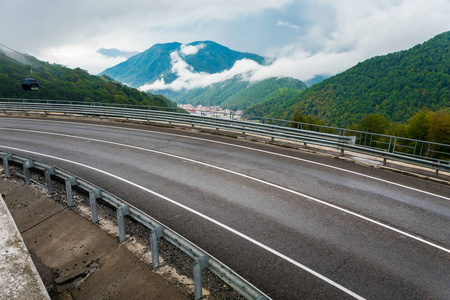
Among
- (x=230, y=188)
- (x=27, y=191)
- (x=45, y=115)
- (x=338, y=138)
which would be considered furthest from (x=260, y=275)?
(x=45, y=115)

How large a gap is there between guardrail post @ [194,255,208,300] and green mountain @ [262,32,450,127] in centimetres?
14091

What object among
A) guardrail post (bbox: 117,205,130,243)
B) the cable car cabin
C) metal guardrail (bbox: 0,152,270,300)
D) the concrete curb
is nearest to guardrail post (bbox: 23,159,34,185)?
metal guardrail (bbox: 0,152,270,300)

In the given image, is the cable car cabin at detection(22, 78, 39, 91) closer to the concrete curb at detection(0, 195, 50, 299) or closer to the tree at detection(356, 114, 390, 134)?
the concrete curb at detection(0, 195, 50, 299)

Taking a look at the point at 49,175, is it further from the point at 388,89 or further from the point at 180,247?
the point at 388,89

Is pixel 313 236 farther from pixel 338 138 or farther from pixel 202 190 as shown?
pixel 338 138

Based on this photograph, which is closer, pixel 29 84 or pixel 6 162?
pixel 6 162

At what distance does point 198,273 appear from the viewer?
4.25 metres

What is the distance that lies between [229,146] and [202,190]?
587 centimetres

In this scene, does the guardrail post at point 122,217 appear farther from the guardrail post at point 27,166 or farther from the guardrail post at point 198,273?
the guardrail post at point 27,166

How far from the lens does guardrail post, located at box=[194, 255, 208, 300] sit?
A: 13.9ft

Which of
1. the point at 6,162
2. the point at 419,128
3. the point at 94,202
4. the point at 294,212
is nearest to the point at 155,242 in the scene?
the point at 94,202

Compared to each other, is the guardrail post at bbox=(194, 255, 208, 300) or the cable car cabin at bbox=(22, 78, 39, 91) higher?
the cable car cabin at bbox=(22, 78, 39, 91)

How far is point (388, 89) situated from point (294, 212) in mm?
182664

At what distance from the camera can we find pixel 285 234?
6.50 meters
